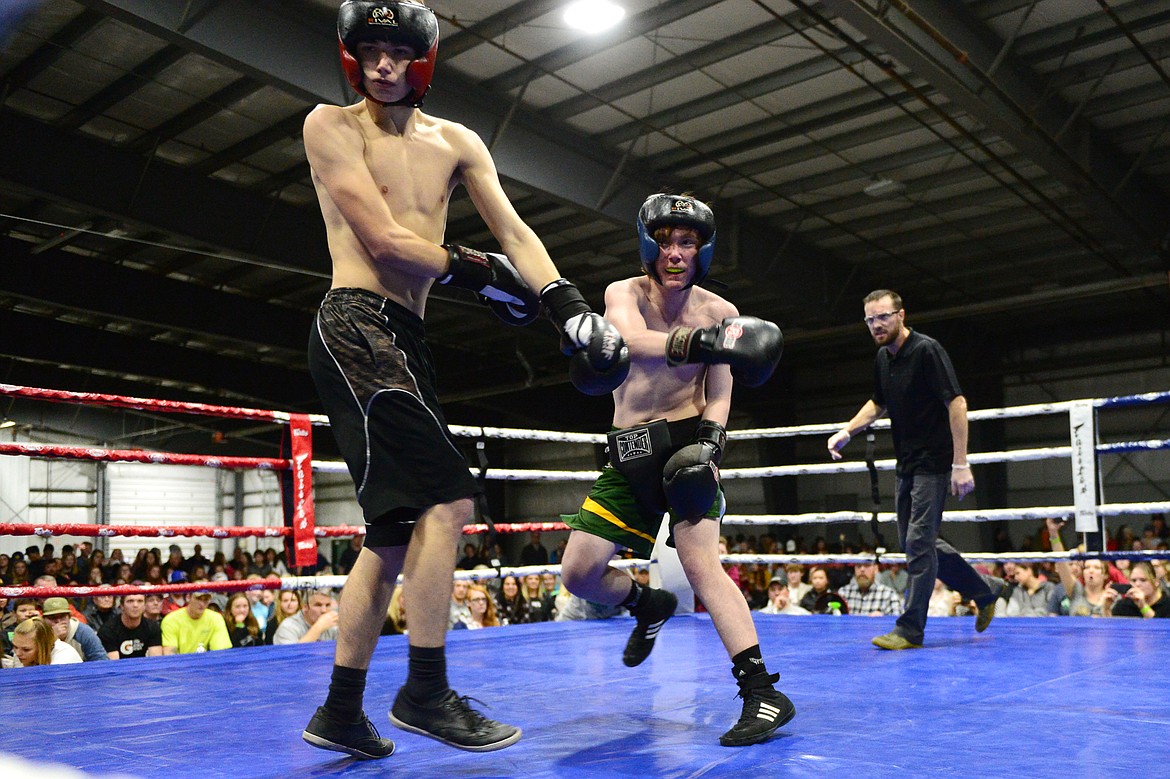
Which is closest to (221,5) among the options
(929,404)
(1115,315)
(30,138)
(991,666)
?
(30,138)

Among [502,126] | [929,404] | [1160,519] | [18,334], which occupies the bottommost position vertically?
[1160,519]

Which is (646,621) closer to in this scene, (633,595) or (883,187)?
(633,595)

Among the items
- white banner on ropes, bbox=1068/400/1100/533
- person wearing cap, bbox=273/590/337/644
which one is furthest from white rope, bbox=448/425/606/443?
white banner on ropes, bbox=1068/400/1100/533

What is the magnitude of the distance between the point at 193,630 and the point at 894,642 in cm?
436

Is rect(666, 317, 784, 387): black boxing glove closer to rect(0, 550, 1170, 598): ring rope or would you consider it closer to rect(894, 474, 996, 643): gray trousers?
rect(0, 550, 1170, 598): ring rope

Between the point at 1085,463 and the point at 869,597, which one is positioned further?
the point at 869,597

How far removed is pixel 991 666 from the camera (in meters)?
3.12

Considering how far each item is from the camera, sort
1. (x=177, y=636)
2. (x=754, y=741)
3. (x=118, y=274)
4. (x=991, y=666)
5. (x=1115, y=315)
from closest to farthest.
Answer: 1. (x=754, y=741)
2. (x=991, y=666)
3. (x=177, y=636)
4. (x=118, y=274)
5. (x=1115, y=315)

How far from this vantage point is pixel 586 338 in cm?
179

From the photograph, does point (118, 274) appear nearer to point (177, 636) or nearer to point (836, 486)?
point (177, 636)

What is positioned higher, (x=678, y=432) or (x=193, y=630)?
(x=678, y=432)

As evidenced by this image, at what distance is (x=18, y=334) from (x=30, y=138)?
554cm

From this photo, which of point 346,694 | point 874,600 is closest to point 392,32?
point 346,694

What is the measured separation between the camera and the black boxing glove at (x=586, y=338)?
1.79m
